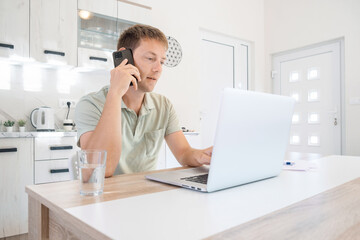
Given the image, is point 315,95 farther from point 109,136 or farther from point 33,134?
point 109,136

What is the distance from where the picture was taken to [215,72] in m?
4.35

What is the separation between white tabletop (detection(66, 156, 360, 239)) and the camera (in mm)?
479

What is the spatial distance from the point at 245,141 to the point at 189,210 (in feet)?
0.91

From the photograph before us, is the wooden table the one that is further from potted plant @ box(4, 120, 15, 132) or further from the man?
potted plant @ box(4, 120, 15, 132)

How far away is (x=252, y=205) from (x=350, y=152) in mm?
3722

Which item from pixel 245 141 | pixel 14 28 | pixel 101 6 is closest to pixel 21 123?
pixel 14 28

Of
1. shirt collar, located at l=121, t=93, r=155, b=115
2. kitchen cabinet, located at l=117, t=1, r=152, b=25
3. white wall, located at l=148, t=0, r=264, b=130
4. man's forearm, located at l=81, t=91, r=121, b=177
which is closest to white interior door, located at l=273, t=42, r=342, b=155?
white wall, located at l=148, t=0, r=264, b=130

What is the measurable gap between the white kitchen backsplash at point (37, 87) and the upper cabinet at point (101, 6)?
23.8 inches

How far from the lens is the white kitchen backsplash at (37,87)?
2719mm

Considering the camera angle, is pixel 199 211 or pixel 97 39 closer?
pixel 199 211

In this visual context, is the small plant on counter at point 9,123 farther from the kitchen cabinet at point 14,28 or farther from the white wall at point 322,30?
the white wall at point 322,30

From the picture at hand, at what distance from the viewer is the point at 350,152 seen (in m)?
3.74

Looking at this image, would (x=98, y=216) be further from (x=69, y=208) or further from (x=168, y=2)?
(x=168, y=2)

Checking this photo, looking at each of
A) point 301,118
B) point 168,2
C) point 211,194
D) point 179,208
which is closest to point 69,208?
point 179,208
